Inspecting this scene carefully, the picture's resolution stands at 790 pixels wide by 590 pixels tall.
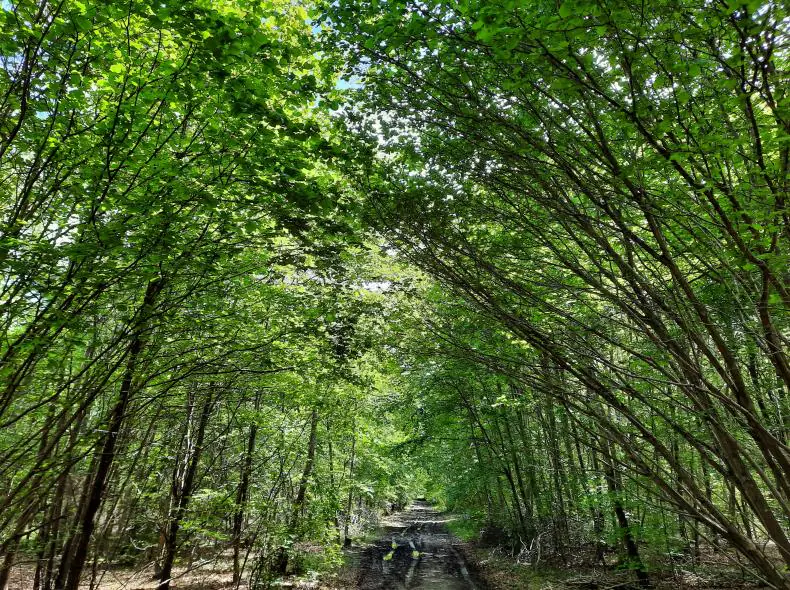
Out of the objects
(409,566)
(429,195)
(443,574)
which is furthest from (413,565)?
(429,195)

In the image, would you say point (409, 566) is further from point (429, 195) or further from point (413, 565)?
point (429, 195)

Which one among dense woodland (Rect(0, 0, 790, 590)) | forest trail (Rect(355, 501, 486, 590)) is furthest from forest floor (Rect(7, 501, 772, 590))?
dense woodland (Rect(0, 0, 790, 590))

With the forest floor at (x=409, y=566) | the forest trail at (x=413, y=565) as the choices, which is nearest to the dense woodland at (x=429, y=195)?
the forest floor at (x=409, y=566)

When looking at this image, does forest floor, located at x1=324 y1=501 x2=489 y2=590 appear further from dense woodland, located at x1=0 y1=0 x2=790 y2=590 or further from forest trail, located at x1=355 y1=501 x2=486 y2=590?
dense woodland, located at x1=0 y1=0 x2=790 y2=590

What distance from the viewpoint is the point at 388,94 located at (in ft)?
12.0

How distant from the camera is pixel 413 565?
15.8 m

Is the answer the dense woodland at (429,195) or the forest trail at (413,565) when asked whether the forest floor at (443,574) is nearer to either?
the forest trail at (413,565)

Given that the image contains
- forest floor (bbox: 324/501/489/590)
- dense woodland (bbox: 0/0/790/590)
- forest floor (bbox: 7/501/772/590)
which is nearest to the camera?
dense woodland (bbox: 0/0/790/590)

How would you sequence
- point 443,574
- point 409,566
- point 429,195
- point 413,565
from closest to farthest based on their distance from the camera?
point 429,195 → point 443,574 → point 409,566 → point 413,565

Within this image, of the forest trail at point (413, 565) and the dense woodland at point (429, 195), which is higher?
the dense woodland at point (429, 195)

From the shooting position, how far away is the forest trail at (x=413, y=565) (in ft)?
42.8

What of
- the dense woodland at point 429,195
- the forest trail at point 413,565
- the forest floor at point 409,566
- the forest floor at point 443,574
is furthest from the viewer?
the forest trail at point 413,565

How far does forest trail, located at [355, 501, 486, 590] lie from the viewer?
13.0m

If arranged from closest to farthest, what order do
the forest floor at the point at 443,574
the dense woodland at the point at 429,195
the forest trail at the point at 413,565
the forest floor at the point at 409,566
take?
the dense woodland at the point at 429,195 → the forest floor at the point at 443,574 → the forest floor at the point at 409,566 → the forest trail at the point at 413,565
